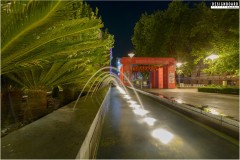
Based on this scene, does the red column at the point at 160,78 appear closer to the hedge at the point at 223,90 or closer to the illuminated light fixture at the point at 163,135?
the hedge at the point at 223,90

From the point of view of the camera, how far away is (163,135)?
622 centimetres

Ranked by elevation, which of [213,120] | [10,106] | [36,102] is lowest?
[213,120]

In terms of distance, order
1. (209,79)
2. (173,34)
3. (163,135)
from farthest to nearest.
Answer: (209,79)
(173,34)
(163,135)

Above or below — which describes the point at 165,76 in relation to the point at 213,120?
above

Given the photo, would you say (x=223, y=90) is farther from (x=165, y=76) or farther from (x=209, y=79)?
(x=209, y=79)

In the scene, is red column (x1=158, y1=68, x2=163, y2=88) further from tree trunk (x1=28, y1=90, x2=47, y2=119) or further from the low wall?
the low wall

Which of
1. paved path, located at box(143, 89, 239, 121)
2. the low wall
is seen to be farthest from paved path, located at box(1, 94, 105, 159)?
paved path, located at box(143, 89, 239, 121)

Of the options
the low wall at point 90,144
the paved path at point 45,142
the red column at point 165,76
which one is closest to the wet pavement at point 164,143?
the low wall at point 90,144

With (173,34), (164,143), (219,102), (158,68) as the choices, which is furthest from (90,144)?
(173,34)

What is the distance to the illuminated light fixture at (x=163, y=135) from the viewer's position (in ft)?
18.6

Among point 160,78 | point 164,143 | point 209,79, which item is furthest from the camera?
point 209,79

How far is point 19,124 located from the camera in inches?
298

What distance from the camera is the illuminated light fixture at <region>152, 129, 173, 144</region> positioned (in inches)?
223

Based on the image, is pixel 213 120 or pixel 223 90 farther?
pixel 223 90
